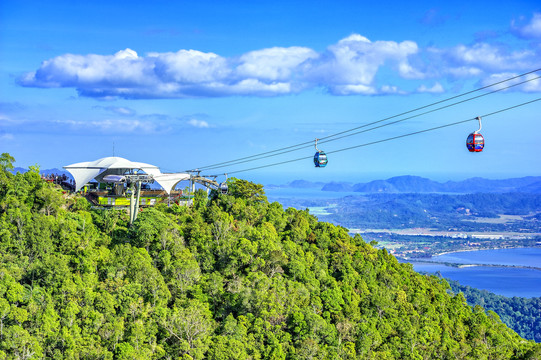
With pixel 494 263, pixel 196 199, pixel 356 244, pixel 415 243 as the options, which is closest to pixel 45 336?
pixel 196 199

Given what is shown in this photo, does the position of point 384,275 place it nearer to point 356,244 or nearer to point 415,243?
point 356,244

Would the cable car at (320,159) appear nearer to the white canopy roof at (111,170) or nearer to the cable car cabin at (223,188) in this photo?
the cable car cabin at (223,188)

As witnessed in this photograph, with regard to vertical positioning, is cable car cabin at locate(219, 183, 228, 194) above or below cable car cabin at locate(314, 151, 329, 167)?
below

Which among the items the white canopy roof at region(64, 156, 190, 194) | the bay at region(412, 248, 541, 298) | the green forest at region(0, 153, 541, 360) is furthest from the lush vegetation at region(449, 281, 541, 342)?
the white canopy roof at region(64, 156, 190, 194)

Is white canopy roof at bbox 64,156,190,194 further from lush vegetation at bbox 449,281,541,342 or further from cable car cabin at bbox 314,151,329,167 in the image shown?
lush vegetation at bbox 449,281,541,342

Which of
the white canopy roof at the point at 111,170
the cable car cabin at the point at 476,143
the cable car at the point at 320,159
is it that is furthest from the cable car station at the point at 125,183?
the cable car cabin at the point at 476,143

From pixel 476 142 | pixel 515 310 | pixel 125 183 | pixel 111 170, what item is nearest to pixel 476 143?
pixel 476 142
